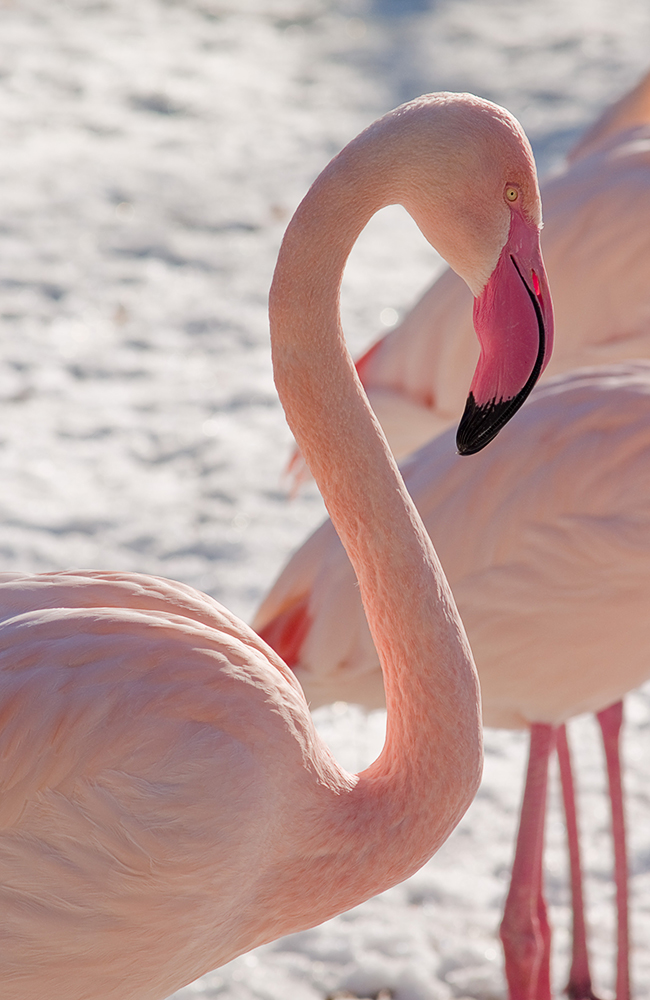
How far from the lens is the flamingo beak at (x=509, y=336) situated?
4.76ft

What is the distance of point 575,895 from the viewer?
8.45 feet

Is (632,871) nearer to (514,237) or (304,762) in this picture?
(304,762)

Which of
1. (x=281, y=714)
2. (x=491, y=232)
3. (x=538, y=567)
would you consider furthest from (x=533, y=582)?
(x=491, y=232)

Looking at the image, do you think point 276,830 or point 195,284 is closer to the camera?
point 276,830

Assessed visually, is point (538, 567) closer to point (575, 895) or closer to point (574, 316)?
point (575, 895)

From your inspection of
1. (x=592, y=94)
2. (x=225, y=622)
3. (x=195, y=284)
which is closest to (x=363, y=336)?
(x=195, y=284)

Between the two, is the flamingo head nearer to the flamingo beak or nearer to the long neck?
the flamingo beak

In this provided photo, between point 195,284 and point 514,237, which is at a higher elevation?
point 195,284

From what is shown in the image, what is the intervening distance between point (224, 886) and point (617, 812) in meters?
1.26

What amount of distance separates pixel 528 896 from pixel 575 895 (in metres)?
0.29

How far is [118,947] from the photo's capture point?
1.54 m

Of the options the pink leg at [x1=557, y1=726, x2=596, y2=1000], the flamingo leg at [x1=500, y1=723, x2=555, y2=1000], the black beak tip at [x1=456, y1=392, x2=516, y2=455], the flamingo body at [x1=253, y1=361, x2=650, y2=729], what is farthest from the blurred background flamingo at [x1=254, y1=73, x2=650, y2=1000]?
the black beak tip at [x1=456, y1=392, x2=516, y2=455]

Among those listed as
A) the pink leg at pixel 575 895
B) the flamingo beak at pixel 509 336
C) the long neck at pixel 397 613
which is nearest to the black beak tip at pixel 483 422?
the flamingo beak at pixel 509 336

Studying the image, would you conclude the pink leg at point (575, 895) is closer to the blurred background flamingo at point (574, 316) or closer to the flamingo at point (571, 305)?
the blurred background flamingo at point (574, 316)
